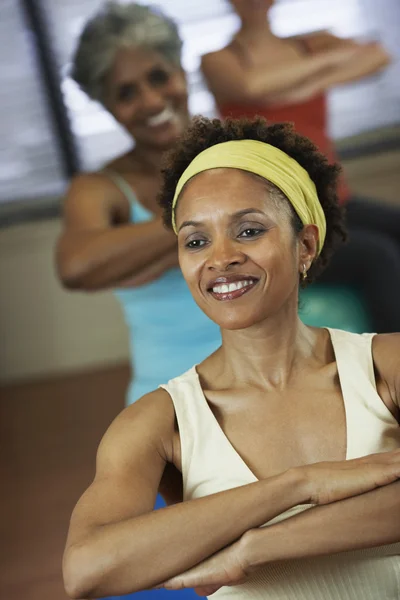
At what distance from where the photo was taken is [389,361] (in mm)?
1065

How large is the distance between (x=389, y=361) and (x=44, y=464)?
1.93 meters

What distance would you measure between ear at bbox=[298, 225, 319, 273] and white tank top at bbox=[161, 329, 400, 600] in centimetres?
10

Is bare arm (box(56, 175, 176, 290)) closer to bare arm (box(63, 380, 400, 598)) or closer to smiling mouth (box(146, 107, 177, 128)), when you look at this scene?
smiling mouth (box(146, 107, 177, 128))

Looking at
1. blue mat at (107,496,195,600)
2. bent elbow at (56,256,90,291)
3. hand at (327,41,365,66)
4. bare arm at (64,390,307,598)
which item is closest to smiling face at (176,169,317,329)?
bare arm at (64,390,307,598)

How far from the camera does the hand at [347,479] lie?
903 mm

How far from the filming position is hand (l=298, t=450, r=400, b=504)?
0.90 meters

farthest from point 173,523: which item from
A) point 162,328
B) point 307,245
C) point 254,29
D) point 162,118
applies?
point 254,29

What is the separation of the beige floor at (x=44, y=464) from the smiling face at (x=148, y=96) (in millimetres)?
686

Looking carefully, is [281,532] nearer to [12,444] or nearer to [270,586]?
[270,586]

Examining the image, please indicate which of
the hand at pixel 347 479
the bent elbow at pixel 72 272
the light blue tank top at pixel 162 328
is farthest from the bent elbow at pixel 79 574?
the bent elbow at pixel 72 272

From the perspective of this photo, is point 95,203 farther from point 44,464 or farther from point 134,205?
point 44,464

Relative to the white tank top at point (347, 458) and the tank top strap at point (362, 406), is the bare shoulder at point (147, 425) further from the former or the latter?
the tank top strap at point (362, 406)

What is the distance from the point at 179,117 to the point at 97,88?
17 cm

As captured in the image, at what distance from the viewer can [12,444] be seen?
10.1ft
